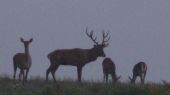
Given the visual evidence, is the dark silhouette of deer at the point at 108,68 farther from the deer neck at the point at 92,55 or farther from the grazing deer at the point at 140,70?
the deer neck at the point at 92,55

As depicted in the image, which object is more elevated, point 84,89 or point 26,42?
point 26,42

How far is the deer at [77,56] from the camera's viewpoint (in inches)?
1243

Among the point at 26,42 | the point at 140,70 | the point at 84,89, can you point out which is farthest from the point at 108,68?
the point at 84,89

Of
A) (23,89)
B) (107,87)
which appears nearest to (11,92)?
(23,89)

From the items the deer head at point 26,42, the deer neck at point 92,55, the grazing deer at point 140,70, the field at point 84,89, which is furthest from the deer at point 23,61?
the grazing deer at point 140,70

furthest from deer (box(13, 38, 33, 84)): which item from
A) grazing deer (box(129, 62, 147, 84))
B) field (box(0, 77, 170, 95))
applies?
grazing deer (box(129, 62, 147, 84))

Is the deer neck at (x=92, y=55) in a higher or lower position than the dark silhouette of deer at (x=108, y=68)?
higher

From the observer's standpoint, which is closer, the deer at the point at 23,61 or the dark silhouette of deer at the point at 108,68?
the deer at the point at 23,61

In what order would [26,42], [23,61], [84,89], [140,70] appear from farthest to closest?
[140,70] < [26,42] < [23,61] < [84,89]

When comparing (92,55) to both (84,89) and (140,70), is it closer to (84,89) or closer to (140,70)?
(140,70)

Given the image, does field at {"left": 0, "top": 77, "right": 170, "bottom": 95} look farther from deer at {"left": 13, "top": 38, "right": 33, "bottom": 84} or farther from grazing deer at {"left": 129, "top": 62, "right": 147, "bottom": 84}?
grazing deer at {"left": 129, "top": 62, "right": 147, "bottom": 84}

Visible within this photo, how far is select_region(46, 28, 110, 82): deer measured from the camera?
104 ft

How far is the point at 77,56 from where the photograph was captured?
105 feet

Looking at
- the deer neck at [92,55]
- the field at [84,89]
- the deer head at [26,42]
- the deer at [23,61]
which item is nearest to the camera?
the field at [84,89]
